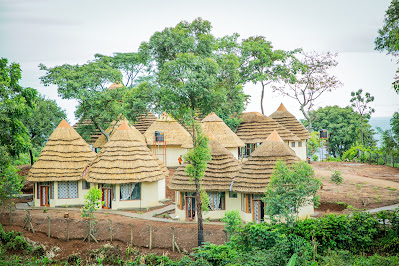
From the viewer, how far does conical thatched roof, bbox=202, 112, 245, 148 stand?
119 ft

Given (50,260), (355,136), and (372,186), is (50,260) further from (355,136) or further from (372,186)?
(355,136)

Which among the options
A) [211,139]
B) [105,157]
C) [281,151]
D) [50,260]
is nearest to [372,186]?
[281,151]

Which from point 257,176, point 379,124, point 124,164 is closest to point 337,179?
point 257,176

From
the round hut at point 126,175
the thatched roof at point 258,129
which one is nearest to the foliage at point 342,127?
the thatched roof at point 258,129

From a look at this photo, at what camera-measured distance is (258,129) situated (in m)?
A: 40.5

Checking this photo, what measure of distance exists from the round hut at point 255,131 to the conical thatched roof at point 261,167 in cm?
1367

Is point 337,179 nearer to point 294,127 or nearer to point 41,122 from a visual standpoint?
point 294,127

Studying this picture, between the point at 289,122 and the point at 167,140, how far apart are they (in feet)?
44.1

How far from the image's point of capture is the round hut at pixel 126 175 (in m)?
28.5

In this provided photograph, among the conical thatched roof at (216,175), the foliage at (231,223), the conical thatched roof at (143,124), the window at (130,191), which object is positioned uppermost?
the conical thatched roof at (143,124)

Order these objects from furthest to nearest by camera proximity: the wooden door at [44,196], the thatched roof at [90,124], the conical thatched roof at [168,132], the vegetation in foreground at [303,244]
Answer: the thatched roof at [90,124] < the conical thatched roof at [168,132] < the wooden door at [44,196] < the vegetation in foreground at [303,244]

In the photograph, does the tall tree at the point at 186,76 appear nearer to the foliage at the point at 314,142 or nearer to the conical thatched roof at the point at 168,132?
the conical thatched roof at the point at 168,132

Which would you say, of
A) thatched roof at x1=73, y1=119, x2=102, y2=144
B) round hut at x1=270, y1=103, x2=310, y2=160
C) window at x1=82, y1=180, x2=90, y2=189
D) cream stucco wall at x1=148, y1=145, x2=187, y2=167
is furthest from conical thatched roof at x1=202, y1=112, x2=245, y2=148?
thatched roof at x1=73, y1=119, x2=102, y2=144

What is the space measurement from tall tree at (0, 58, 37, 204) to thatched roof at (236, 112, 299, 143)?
1987 cm
